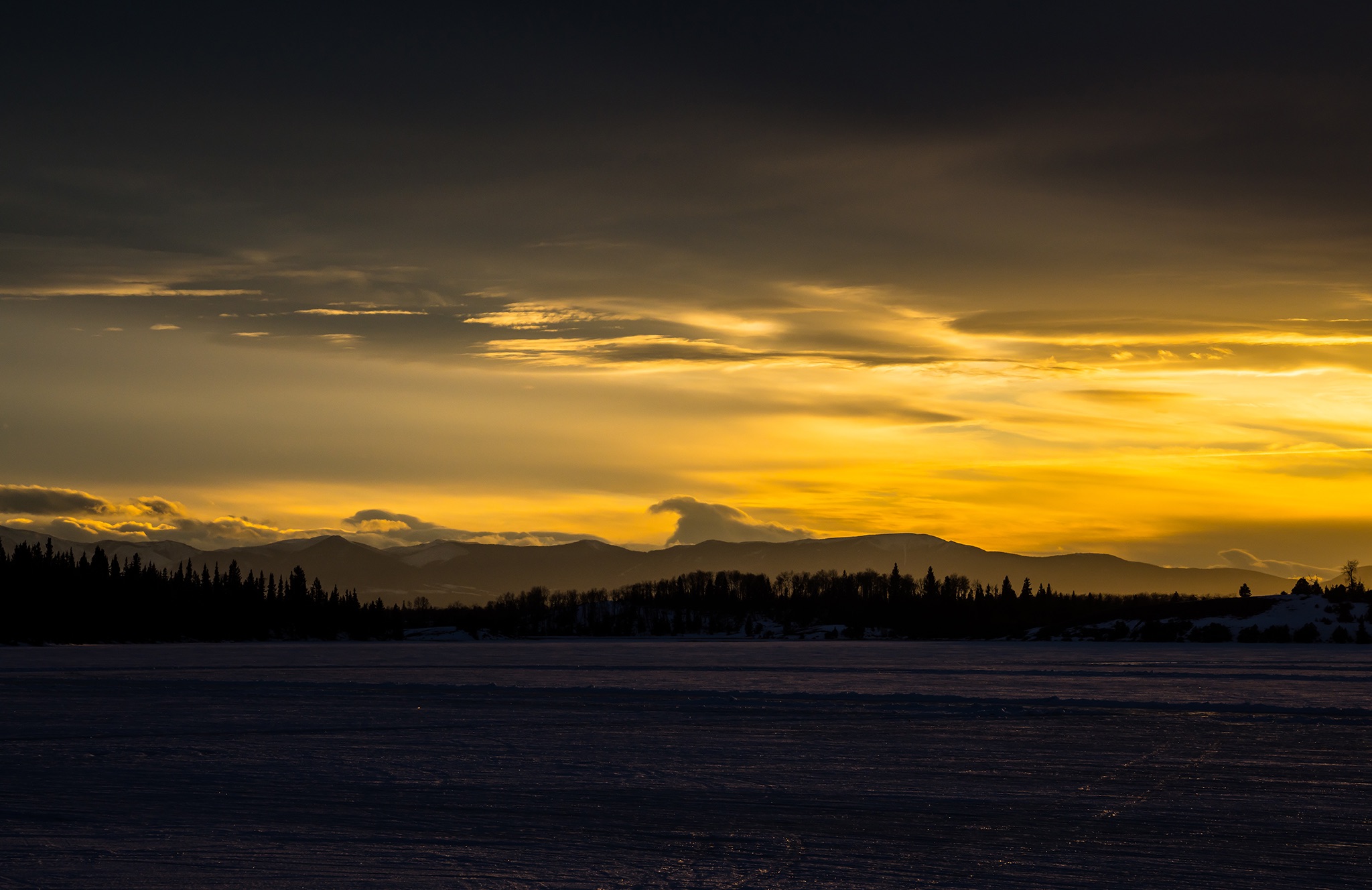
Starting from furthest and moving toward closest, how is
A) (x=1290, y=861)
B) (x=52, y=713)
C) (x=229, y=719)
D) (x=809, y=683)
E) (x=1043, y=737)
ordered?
(x=809, y=683) < (x=52, y=713) < (x=229, y=719) < (x=1043, y=737) < (x=1290, y=861)

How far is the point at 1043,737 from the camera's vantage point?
3359 cm

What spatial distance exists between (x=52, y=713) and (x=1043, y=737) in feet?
111

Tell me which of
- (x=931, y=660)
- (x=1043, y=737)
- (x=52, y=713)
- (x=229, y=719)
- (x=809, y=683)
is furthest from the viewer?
(x=931, y=660)

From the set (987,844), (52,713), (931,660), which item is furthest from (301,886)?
(931,660)

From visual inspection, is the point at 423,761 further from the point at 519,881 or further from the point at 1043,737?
the point at 1043,737

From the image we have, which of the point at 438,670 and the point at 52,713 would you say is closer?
the point at 52,713

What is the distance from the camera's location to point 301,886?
1520 centimetres

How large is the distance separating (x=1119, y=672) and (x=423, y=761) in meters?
67.2

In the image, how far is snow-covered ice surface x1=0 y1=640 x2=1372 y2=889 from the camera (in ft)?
53.9

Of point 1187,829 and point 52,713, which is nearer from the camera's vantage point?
point 1187,829

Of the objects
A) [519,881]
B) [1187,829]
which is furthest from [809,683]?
[519,881]

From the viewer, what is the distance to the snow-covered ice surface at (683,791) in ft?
53.9

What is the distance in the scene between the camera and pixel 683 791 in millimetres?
23219

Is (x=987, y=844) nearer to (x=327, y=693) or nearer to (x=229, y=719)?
(x=229, y=719)
